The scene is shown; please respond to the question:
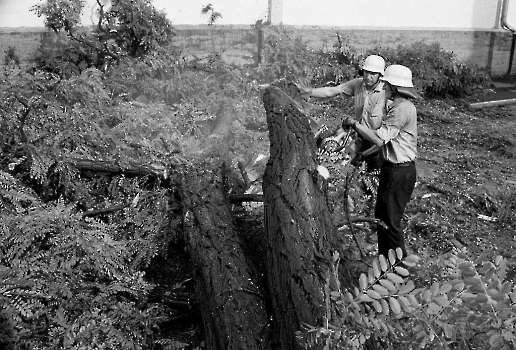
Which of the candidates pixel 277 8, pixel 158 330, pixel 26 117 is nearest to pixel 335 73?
pixel 277 8

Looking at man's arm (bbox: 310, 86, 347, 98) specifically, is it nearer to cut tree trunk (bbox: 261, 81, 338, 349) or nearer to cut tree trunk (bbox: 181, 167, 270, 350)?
cut tree trunk (bbox: 261, 81, 338, 349)

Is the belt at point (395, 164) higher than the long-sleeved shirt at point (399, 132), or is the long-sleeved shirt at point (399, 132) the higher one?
the long-sleeved shirt at point (399, 132)

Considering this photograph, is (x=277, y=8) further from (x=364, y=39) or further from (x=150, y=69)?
(x=150, y=69)

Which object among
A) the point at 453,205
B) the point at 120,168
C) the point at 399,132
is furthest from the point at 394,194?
the point at 120,168

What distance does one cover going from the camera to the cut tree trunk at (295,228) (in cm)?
282

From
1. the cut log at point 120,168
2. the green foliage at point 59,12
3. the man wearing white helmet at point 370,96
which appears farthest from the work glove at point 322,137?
the green foliage at point 59,12

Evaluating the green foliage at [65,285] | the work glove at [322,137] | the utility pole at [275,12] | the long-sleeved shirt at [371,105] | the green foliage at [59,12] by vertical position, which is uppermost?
the utility pole at [275,12]

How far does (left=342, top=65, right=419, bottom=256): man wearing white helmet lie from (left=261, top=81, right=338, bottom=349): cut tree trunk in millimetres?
512

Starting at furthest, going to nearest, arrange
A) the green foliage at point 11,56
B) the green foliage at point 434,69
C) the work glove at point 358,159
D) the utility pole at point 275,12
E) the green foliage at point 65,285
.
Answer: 1. the green foliage at point 434,69
2. the utility pole at point 275,12
3. the green foliage at point 11,56
4. the work glove at point 358,159
5. the green foliage at point 65,285

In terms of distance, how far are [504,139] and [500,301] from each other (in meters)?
6.60

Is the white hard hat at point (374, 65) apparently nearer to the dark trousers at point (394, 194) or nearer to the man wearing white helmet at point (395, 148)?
the man wearing white helmet at point (395, 148)

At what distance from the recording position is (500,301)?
5.66 ft

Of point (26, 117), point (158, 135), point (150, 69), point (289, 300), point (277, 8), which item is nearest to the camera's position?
point (289, 300)

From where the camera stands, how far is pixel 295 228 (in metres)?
3.29
